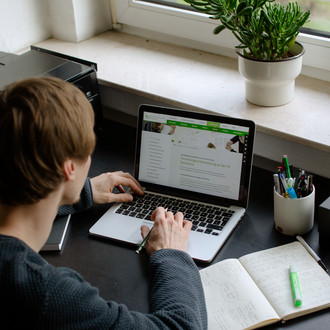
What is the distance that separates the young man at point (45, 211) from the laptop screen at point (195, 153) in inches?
13.7

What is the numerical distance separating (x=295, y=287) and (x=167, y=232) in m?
0.30

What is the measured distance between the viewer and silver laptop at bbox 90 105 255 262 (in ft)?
3.98

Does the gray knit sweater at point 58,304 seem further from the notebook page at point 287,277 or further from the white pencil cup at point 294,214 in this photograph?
the white pencil cup at point 294,214

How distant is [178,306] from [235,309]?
4.5 inches

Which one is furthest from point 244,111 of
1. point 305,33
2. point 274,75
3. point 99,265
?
point 99,265

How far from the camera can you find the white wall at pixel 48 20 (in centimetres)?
184

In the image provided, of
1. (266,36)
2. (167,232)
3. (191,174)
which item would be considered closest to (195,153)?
(191,174)

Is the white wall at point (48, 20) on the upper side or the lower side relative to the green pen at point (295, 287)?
upper

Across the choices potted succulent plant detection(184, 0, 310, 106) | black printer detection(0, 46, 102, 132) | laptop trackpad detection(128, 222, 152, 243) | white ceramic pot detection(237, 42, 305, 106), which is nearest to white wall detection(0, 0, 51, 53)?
black printer detection(0, 46, 102, 132)

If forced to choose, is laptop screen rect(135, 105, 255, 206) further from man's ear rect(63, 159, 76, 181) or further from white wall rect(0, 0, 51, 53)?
white wall rect(0, 0, 51, 53)

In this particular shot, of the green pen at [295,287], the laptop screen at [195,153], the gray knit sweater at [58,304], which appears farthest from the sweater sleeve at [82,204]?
the green pen at [295,287]

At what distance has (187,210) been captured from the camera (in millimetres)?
1256

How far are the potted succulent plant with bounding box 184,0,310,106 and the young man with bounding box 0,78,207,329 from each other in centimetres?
57

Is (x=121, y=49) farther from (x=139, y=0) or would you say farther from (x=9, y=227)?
(x=9, y=227)
